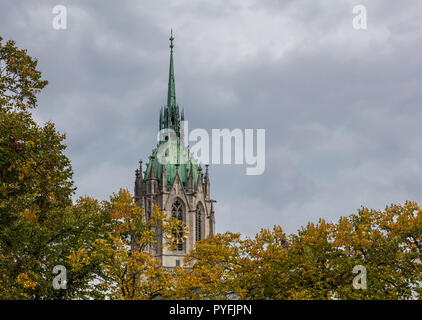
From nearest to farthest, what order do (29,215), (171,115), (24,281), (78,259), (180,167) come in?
(24,281)
(29,215)
(78,259)
(180,167)
(171,115)

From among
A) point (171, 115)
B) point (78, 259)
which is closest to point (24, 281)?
point (78, 259)

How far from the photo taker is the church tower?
306 ft

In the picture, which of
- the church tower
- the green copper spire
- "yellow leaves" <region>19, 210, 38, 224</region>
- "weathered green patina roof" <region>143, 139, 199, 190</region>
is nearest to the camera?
"yellow leaves" <region>19, 210, 38, 224</region>

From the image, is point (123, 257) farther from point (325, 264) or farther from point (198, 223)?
point (198, 223)

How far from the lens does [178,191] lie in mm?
95000

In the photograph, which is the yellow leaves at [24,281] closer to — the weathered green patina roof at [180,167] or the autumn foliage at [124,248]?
the autumn foliage at [124,248]

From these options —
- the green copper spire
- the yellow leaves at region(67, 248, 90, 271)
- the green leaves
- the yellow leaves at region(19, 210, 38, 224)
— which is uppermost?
the green copper spire

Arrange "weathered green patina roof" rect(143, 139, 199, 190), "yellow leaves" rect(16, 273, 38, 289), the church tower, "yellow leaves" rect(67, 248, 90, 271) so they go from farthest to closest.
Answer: "weathered green patina roof" rect(143, 139, 199, 190)
the church tower
"yellow leaves" rect(67, 248, 90, 271)
"yellow leaves" rect(16, 273, 38, 289)

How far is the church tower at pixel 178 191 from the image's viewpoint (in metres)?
93.2

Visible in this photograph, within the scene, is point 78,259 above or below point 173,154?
below

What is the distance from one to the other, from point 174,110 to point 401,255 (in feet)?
257

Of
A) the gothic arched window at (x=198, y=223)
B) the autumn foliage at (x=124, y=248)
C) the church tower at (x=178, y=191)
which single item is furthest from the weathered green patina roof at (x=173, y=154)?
the autumn foliage at (x=124, y=248)

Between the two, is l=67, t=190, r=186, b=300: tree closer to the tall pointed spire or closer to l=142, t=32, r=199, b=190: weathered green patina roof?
l=142, t=32, r=199, b=190: weathered green patina roof

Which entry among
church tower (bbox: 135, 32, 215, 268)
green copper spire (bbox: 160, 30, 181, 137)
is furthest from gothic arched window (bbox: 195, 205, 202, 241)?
green copper spire (bbox: 160, 30, 181, 137)
